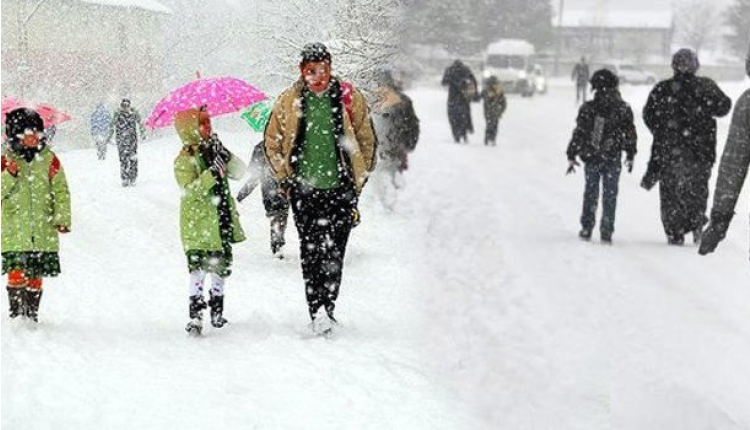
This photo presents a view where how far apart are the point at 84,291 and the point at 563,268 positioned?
14.2 ft

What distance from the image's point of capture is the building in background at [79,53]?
2888 cm

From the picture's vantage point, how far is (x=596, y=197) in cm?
975

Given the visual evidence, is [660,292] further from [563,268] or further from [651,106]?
[651,106]

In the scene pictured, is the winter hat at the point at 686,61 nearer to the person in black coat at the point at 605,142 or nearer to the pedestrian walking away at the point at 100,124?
the person in black coat at the point at 605,142

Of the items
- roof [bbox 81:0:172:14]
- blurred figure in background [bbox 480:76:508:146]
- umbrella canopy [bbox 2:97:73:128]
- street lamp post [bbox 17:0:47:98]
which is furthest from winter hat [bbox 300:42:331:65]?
roof [bbox 81:0:172:14]

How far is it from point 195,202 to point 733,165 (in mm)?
3441

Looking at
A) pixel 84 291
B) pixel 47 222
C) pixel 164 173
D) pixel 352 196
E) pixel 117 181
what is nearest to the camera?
pixel 352 196

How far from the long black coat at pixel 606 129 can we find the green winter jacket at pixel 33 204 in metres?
5.49

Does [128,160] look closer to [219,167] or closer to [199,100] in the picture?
[199,100]

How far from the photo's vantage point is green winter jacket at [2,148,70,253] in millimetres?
6453

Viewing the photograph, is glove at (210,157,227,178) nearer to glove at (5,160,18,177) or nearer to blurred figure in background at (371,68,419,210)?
glove at (5,160,18,177)

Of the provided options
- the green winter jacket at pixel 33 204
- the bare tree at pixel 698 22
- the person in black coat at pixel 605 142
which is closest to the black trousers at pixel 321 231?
the green winter jacket at pixel 33 204

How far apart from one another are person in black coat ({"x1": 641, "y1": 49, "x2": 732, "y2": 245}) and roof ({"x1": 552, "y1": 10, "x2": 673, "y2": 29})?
296ft

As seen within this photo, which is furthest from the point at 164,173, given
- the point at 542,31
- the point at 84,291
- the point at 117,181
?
the point at 542,31
